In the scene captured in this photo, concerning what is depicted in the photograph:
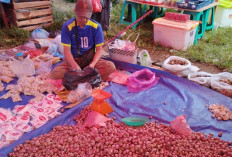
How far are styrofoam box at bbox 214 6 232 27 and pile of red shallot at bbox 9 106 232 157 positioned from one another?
456cm

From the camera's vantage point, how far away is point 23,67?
3303 mm

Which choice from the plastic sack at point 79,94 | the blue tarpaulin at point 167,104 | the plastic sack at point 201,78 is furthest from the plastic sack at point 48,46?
the plastic sack at point 201,78

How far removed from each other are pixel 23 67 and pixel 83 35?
106 cm

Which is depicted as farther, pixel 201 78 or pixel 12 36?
pixel 12 36

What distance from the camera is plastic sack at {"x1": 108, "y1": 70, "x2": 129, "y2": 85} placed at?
10.7ft

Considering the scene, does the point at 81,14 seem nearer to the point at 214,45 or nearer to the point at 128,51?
the point at 128,51

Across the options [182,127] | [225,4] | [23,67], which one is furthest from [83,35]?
Answer: [225,4]

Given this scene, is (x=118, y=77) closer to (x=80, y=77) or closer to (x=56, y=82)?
(x=80, y=77)

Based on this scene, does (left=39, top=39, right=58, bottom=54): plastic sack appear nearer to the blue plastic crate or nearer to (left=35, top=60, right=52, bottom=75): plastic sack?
(left=35, top=60, right=52, bottom=75): plastic sack

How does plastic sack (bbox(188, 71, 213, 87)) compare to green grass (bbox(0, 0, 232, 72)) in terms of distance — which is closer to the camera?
plastic sack (bbox(188, 71, 213, 87))

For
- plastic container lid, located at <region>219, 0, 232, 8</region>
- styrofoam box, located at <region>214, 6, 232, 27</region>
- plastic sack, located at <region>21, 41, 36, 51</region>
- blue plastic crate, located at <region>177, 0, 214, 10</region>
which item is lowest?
plastic sack, located at <region>21, 41, 36, 51</region>

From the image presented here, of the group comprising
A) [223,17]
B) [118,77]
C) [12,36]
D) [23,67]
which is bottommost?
[118,77]

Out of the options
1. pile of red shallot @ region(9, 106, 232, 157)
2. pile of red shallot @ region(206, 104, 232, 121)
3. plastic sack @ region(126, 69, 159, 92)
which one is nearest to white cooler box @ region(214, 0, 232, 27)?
plastic sack @ region(126, 69, 159, 92)

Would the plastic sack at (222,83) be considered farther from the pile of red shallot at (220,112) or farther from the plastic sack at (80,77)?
the plastic sack at (80,77)
